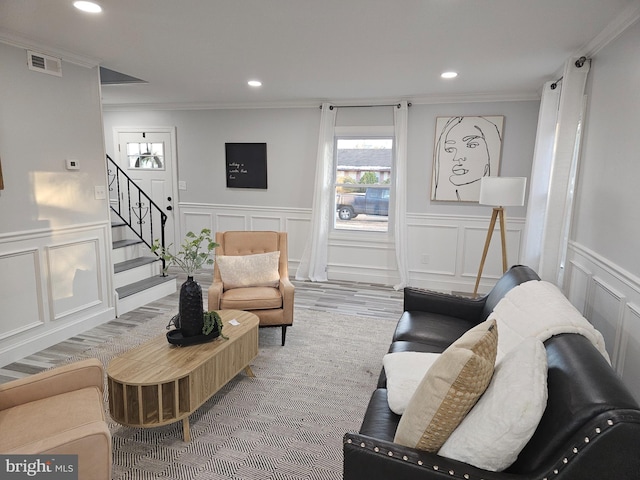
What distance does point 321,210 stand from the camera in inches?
211

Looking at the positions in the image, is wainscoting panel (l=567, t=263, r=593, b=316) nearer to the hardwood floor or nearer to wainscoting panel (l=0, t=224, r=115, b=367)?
the hardwood floor

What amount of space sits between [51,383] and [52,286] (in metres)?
1.90

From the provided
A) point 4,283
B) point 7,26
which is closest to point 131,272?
point 4,283

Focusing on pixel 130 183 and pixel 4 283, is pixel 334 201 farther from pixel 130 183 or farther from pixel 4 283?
pixel 4 283

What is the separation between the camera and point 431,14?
2373mm

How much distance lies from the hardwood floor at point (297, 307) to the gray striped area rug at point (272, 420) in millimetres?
196

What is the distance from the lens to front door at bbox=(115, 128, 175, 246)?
6.00m

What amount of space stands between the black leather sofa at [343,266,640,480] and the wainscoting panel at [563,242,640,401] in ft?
2.84

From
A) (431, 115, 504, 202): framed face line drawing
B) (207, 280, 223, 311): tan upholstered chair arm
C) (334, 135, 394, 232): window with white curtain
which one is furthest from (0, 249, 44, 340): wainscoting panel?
(431, 115, 504, 202): framed face line drawing

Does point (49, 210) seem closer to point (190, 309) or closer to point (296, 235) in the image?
point (190, 309)

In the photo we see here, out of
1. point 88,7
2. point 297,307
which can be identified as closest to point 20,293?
point 88,7

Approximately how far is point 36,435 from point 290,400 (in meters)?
1.43

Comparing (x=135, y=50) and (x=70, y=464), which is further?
(x=135, y=50)

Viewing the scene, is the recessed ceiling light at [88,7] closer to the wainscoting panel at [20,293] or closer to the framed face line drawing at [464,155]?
the wainscoting panel at [20,293]
